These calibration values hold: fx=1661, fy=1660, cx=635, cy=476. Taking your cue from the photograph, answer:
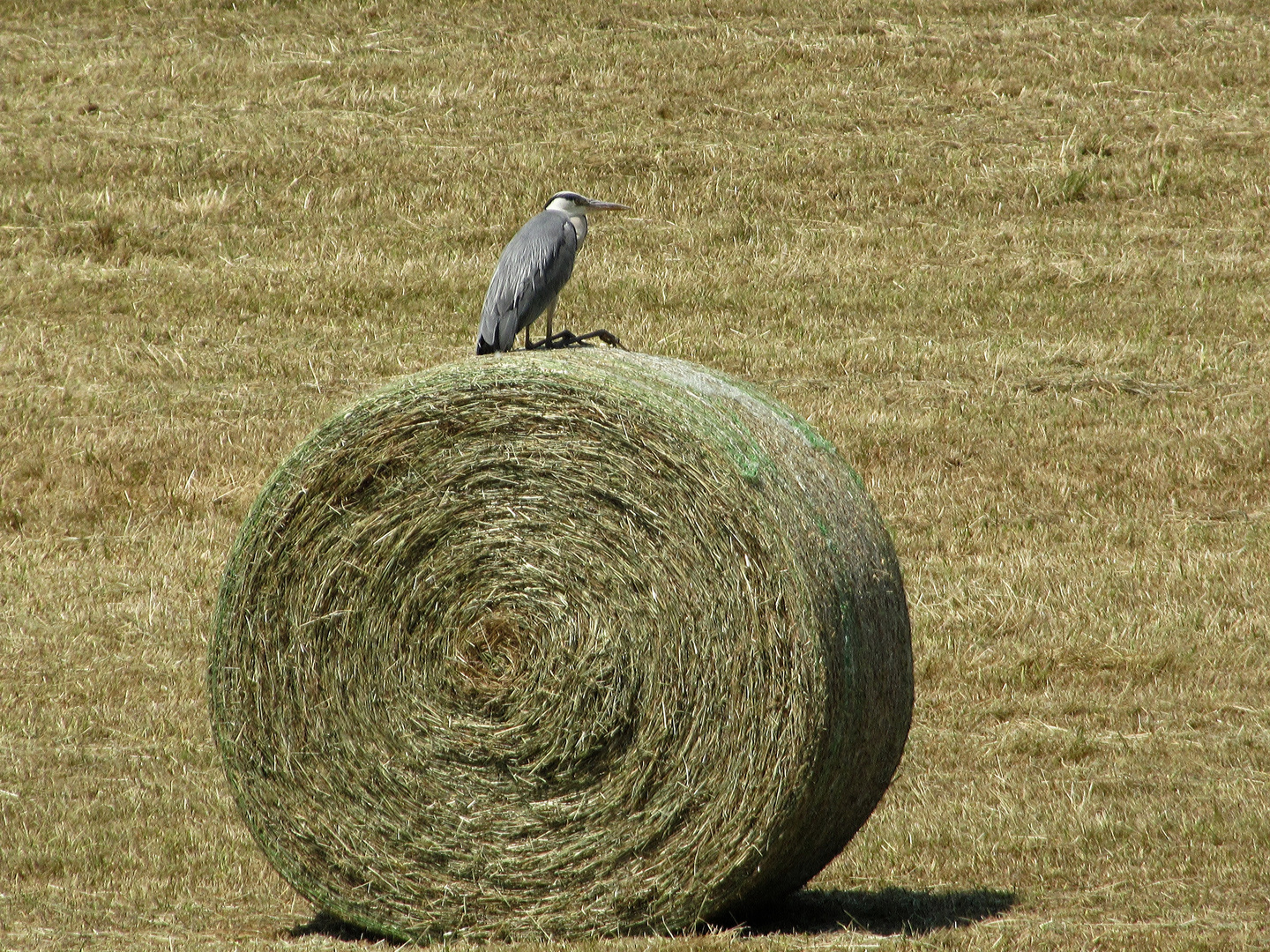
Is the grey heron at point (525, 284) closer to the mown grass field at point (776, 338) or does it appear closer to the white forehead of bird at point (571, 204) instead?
the white forehead of bird at point (571, 204)

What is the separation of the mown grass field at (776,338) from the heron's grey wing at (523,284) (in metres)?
2.63

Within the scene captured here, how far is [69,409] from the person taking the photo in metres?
13.6

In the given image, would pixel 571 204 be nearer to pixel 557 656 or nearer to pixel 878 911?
pixel 557 656

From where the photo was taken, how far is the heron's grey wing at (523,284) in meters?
8.44

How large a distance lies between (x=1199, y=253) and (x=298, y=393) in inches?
360

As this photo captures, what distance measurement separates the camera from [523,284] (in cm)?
845

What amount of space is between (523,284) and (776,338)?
664 cm

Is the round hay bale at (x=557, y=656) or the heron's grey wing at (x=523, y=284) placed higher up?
the heron's grey wing at (x=523, y=284)

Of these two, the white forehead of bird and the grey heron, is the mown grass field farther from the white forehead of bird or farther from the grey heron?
the white forehead of bird

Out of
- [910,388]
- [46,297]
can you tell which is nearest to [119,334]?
[46,297]

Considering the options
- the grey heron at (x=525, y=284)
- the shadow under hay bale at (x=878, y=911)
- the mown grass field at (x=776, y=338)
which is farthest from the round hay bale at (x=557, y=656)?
the grey heron at (x=525, y=284)

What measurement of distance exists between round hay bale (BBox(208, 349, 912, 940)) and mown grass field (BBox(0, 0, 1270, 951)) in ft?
1.42

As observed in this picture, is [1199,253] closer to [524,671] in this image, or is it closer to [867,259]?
[867,259]

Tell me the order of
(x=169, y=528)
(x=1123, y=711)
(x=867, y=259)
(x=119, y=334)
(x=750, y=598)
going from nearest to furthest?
(x=750, y=598) < (x=1123, y=711) < (x=169, y=528) < (x=119, y=334) < (x=867, y=259)
